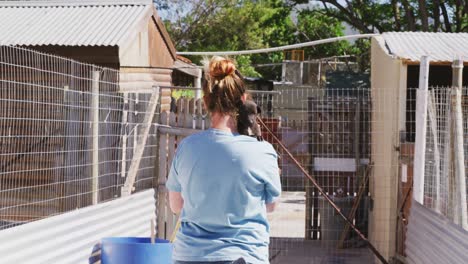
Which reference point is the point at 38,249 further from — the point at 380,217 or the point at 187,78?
the point at 187,78

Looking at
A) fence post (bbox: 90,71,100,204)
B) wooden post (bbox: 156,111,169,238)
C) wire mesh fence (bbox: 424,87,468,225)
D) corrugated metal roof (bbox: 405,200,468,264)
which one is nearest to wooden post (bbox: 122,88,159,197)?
wooden post (bbox: 156,111,169,238)

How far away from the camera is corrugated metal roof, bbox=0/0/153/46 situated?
13.2 m

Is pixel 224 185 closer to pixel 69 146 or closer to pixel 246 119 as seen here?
pixel 246 119

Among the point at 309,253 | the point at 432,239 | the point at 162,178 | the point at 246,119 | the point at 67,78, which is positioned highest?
the point at 67,78

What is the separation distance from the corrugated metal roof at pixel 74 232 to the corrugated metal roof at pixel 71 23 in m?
4.90

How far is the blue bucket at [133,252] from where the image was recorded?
23.5ft

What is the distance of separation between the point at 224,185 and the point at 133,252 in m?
3.39

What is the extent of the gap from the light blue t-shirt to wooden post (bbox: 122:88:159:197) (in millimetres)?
4799

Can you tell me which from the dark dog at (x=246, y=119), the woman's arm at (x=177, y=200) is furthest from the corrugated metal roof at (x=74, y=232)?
the dark dog at (x=246, y=119)

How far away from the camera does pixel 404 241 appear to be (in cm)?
911

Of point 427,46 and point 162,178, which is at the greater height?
point 427,46

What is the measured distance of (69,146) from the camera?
7.78 metres

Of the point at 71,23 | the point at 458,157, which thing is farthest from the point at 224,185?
the point at 71,23

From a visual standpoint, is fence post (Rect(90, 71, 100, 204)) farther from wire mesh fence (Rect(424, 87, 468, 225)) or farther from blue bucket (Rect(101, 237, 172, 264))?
wire mesh fence (Rect(424, 87, 468, 225))
